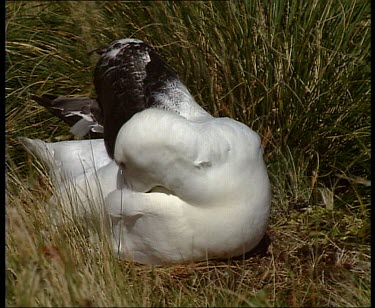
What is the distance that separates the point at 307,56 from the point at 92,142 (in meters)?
1.15

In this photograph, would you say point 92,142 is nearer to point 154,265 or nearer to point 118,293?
point 154,265

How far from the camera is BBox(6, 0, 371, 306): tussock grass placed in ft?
11.3

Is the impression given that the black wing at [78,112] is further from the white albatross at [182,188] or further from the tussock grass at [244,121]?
the white albatross at [182,188]

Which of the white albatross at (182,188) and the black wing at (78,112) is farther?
the black wing at (78,112)

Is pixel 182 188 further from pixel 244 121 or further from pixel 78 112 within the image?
pixel 78 112

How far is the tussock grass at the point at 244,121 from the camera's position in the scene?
11.3ft

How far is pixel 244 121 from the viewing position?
4.61m

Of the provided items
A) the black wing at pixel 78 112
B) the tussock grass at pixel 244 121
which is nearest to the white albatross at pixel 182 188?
the tussock grass at pixel 244 121

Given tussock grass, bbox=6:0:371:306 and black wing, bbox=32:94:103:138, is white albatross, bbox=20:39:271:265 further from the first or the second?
black wing, bbox=32:94:103:138

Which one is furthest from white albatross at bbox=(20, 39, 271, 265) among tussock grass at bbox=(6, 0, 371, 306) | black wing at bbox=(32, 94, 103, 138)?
black wing at bbox=(32, 94, 103, 138)

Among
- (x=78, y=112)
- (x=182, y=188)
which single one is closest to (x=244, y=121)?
(x=78, y=112)

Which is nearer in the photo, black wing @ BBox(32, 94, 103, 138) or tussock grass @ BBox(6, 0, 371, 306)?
tussock grass @ BBox(6, 0, 371, 306)

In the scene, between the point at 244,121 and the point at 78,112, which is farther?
the point at 78,112

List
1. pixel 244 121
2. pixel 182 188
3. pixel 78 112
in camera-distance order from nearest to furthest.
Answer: pixel 182 188 < pixel 244 121 < pixel 78 112
